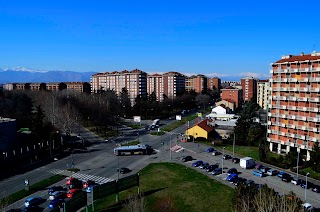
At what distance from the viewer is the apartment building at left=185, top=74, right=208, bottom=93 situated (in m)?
164

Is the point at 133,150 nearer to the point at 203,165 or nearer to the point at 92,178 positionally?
the point at 92,178

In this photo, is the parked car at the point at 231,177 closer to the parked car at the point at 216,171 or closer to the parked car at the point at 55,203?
the parked car at the point at 216,171

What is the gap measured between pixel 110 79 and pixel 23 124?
8143 centimetres

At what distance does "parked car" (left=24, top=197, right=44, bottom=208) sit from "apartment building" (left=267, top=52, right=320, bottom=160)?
40.6 m

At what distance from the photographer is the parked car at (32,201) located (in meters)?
32.8

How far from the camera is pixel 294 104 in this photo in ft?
173

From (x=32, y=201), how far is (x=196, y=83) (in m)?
138

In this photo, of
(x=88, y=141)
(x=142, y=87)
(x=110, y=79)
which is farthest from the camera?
(x=110, y=79)

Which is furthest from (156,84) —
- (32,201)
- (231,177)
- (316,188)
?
(32,201)

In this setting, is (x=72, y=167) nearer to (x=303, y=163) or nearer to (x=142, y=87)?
(x=303, y=163)

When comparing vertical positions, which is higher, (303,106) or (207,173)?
(303,106)

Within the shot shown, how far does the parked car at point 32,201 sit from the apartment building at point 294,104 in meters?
40.6

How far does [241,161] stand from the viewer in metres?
47.7

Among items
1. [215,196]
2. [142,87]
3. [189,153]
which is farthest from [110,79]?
[215,196]
